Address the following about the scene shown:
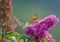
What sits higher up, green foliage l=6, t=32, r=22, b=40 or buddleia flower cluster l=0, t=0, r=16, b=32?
buddleia flower cluster l=0, t=0, r=16, b=32

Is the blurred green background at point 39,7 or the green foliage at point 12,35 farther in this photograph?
the blurred green background at point 39,7

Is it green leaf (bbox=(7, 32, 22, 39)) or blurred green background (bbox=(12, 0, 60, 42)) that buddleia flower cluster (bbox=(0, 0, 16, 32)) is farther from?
blurred green background (bbox=(12, 0, 60, 42))

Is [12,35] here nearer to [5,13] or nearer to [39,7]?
[5,13]

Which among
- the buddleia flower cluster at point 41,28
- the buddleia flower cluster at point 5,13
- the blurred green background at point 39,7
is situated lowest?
the buddleia flower cluster at point 41,28

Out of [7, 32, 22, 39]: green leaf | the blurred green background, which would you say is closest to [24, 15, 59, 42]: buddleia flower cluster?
[7, 32, 22, 39]: green leaf

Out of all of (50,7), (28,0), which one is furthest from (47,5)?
(28,0)

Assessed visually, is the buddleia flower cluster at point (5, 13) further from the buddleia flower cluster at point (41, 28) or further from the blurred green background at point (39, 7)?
the blurred green background at point (39, 7)

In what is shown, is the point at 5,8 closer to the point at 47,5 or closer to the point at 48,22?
the point at 48,22

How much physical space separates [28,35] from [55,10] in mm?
1354

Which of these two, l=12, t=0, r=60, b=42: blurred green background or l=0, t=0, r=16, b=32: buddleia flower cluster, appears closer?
l=0, t=0, r=16, b=32: buddleia flower cluster

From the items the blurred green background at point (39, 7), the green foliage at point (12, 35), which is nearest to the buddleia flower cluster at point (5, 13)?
the green foliage at point (12, 35)

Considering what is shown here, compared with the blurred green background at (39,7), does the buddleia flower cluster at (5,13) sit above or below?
below

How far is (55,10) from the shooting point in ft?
6.11

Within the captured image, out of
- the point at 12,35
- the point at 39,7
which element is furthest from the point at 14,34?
the point at 39,7
